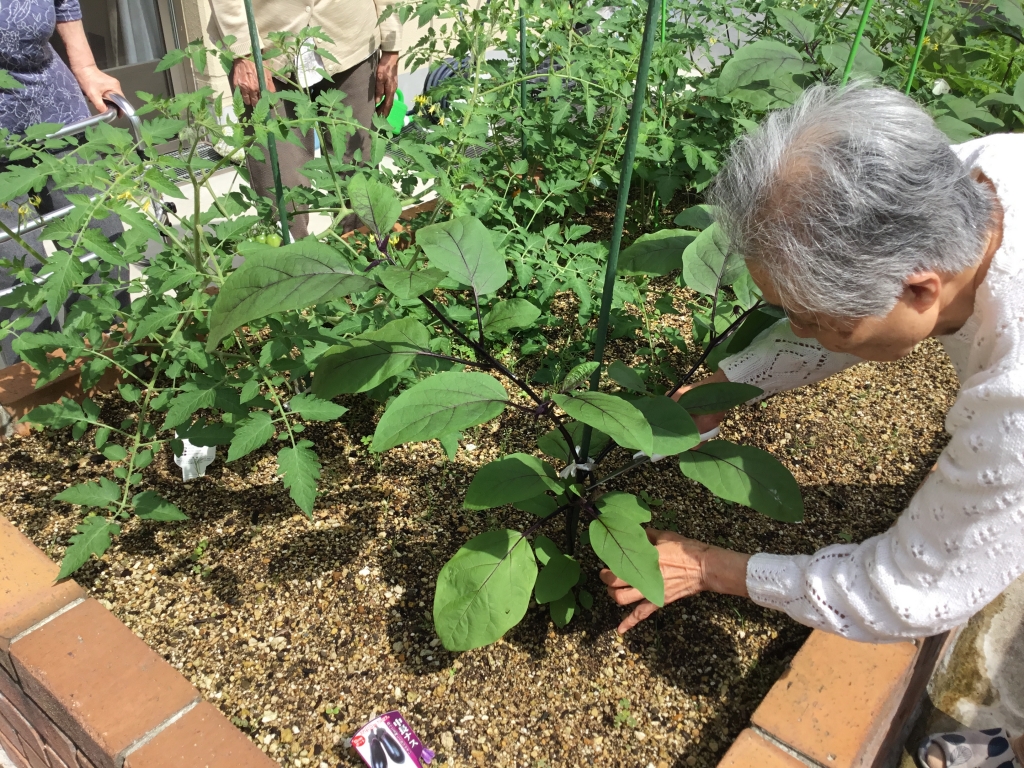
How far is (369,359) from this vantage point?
1.18m

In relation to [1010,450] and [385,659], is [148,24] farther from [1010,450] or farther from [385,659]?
[1010,450]

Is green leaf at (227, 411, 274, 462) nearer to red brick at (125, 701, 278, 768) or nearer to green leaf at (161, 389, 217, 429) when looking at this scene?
green leaf at (161, 389, 217, 429)

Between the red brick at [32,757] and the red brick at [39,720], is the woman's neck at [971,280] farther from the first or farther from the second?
the red brick at [32,757]

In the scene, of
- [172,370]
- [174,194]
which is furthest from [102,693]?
[174,194]

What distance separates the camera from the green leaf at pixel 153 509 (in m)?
1.53

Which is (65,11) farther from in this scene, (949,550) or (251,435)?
(949,550)

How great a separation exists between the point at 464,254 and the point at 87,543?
3.02 ft

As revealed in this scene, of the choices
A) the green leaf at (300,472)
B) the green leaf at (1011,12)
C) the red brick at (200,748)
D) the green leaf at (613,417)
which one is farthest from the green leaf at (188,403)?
the green leaf at (1011,12)

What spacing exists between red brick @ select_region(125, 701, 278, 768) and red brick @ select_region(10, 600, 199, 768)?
31 mm

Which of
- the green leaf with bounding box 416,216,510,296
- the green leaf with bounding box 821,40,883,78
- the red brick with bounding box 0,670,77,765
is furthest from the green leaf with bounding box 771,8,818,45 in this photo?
the red brick with bounding box 0,670,77,765

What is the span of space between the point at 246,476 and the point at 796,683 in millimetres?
1332

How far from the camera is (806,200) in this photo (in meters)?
1.00

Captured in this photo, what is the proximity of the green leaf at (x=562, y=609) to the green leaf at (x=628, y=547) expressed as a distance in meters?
0.31

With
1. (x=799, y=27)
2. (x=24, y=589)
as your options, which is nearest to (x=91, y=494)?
(x=24, y=589)
